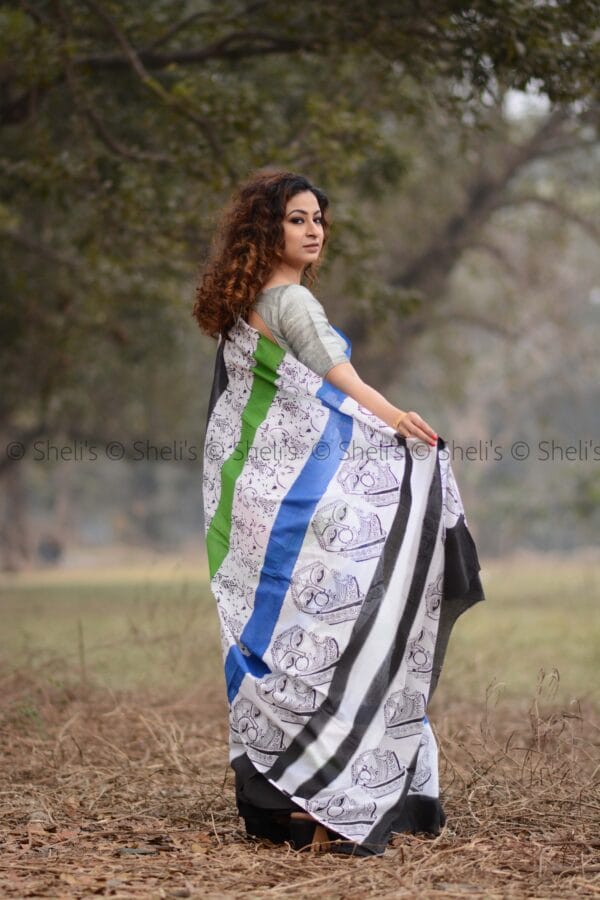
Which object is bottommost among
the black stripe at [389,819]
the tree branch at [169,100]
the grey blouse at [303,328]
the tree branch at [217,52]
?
the black stripe at [389,819]

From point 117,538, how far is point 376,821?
42.8m

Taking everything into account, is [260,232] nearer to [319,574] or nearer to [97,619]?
[319,574]

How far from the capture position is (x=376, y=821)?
3498mm

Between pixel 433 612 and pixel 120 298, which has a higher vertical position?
pixel 120 298

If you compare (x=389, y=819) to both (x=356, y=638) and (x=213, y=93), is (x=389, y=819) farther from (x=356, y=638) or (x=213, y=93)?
(x=213, y=93)

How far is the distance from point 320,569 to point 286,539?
133 mm

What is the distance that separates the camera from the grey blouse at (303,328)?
147 inches

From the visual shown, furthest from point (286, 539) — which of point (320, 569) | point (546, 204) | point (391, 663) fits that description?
point (546, 204)

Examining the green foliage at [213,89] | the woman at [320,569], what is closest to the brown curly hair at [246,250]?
the woman at [320,569]

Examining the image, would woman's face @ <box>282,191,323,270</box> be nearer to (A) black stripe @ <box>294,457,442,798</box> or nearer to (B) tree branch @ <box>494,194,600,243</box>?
(A) black stripe @ <box>294,457,442,798</box>

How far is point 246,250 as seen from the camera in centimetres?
394

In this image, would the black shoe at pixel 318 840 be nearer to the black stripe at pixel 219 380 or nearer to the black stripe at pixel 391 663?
the black stripe at pixel 391 663

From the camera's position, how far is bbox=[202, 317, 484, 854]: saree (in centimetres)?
354

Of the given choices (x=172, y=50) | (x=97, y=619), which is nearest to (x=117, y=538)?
(x=97, y=619)
